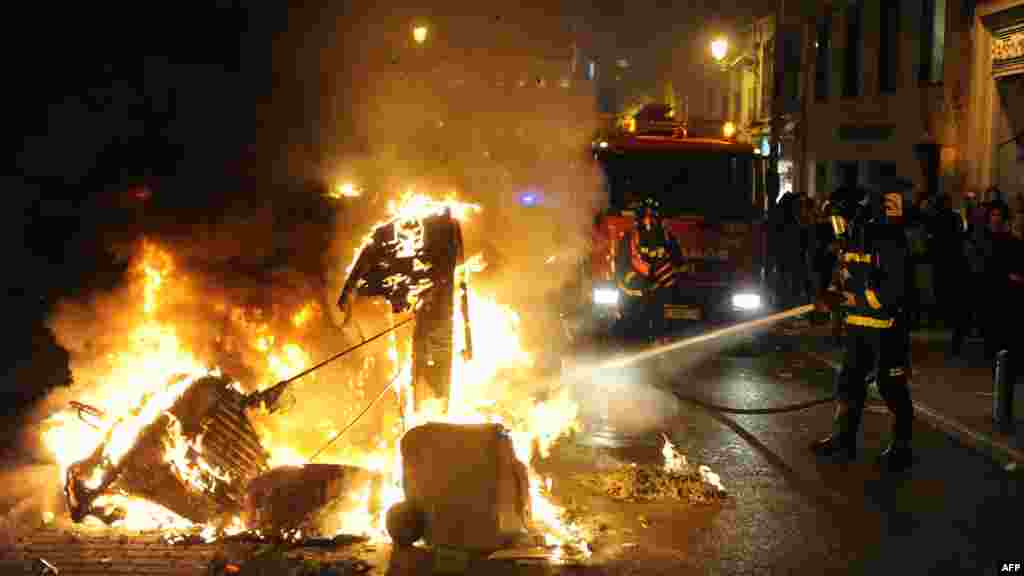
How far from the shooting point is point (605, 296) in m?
14.1

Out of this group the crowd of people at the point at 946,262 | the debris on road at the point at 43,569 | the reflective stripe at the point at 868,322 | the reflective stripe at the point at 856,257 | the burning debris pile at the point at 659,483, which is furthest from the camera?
the crowd of people at the point at 946,262

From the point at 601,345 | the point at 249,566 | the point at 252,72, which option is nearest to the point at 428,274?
the point at 249,566

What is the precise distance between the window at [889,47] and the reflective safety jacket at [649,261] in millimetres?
12192

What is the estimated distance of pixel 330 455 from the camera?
296 inches

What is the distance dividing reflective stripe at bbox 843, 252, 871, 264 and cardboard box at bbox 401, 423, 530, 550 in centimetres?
356

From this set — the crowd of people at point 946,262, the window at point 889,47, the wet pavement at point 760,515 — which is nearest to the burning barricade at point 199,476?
the wet pavement at point 760,515

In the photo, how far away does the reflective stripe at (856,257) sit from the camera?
795cm

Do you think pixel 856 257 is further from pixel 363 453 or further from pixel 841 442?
pixel 363 453

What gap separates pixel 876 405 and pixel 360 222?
18.5ft

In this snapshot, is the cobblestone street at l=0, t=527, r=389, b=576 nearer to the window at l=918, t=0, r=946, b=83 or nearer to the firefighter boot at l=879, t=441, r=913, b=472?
the firefighter boot at l=879, t=441, r=913, b=472

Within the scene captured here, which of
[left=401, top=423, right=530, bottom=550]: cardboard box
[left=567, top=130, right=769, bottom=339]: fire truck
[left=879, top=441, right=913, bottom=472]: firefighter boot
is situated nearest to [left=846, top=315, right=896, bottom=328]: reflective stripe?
[left=879, top=441, right=913, bottom=472]: firefighter boot

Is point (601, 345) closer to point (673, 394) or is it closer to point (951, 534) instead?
point (673, 394)

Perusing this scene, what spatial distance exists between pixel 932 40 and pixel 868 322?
15.0 m

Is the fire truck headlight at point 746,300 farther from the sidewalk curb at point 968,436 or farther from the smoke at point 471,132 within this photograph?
the sidewalk curb at point 968,436
